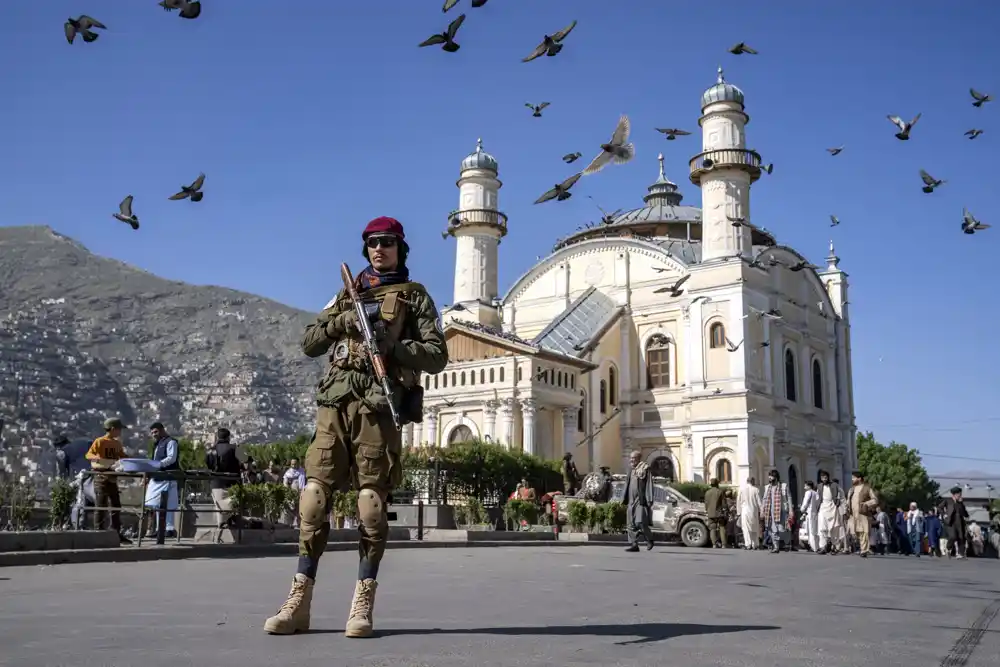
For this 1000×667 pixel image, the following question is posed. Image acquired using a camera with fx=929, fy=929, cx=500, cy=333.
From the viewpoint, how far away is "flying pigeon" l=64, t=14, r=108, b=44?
11148mm

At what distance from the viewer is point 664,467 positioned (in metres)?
41.1

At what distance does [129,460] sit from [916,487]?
64.5m

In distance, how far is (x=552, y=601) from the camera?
571cm

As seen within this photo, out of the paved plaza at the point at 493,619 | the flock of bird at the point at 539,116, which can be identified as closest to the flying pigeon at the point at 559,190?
the flock of bird at the point at 539,116

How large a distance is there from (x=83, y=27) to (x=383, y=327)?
8806 millimetres

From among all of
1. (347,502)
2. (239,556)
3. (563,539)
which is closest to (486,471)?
(563,539)

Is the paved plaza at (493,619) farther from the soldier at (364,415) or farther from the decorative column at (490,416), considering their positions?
the decorative column at (490,416)

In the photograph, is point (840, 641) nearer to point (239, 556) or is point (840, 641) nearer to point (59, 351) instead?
point (239, 556)

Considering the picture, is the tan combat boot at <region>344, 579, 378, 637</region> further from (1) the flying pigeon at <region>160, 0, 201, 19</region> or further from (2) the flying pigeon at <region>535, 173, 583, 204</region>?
(2) the flying pigeon at <region>535, 173, 583, 204</region>

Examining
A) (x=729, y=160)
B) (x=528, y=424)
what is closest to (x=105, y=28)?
(x=528, y=424)

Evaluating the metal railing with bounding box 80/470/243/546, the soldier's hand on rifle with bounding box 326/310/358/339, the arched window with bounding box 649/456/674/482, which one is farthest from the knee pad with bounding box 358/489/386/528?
the arched window with bounding box 649/456/674/482

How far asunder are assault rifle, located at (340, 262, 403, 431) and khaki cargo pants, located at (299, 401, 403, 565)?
0.12 meters

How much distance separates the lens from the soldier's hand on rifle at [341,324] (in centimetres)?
454

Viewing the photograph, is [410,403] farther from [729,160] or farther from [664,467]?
[664,467]
